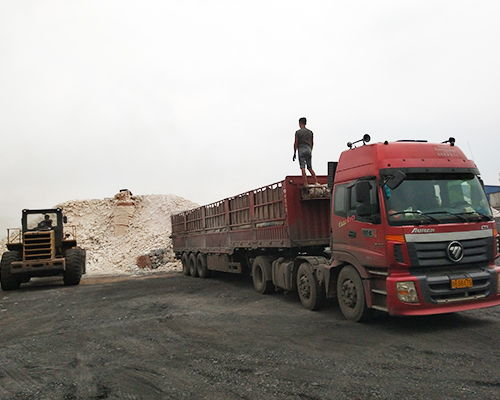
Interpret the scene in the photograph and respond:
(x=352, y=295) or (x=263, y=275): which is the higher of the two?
(x=263, y=275)

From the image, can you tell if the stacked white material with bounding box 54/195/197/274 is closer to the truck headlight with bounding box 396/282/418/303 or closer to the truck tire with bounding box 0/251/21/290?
the truck tire with bounding box 0/251/21/290

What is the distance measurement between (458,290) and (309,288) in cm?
317

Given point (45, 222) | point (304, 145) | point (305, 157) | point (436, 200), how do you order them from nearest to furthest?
point (436, 200) < point (305, 157) < point (304, 145) < point (45, 222)

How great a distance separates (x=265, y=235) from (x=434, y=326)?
4.69m

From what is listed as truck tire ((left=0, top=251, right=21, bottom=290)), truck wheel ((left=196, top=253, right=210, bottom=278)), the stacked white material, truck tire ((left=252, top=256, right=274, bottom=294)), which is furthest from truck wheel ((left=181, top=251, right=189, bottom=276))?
truck tire ((left=252, top=256, right=274, bottom=294))

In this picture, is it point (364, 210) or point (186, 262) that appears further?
point (186, 262)

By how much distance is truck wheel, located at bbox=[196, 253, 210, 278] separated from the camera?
16.5 m

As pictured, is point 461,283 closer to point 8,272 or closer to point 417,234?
point 417,234

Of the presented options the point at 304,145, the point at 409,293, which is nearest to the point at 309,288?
the point at 409,293

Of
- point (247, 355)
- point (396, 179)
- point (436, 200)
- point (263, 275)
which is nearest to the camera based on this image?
point (247, 355)

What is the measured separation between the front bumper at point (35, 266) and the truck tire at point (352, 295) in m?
12.2

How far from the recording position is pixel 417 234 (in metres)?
6.50

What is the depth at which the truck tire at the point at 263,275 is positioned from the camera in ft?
36.1

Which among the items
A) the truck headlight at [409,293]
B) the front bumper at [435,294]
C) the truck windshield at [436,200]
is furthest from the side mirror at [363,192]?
the truck headlight at [409,293]
